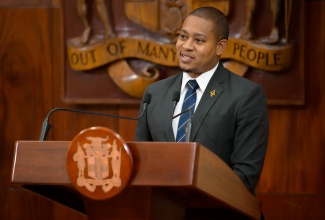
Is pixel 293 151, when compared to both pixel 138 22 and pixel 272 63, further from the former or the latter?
pixel 138 22

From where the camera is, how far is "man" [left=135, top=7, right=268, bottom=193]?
7.99 ft

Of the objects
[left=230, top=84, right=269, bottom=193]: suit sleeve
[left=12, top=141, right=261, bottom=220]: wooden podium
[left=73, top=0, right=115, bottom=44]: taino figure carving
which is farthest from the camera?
[left=73, top=0, right=115, bottom=44]: taino figure carving

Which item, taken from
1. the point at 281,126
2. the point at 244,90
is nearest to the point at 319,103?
the point at 281,126

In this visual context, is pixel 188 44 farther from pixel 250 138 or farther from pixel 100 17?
pixel 100 17

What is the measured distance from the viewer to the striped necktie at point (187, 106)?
2475 mm

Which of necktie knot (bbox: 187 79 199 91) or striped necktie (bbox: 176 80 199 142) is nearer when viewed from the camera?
striped necktie (bbox: 176 80 199 142)

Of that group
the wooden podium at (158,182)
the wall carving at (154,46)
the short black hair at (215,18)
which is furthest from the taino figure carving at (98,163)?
the wall carving at (154,46)

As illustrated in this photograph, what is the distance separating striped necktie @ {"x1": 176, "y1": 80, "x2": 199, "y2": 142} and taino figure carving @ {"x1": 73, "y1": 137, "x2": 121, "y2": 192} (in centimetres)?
59

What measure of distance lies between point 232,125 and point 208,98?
14 centimetres

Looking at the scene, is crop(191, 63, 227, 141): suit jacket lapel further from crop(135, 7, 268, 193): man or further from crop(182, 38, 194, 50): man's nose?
crop(182, 38, 194, 50): man's nose

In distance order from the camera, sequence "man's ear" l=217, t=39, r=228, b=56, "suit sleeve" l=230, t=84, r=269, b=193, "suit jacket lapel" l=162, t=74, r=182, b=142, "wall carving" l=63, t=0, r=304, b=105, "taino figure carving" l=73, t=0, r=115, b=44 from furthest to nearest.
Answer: "taino figure carving" l=73, t=0, r=115, b=44 → "wall carving" l=63, t=0, r=304, b=105 → "man's ear" l=217, t=39, r=228, b=56 → "suit jacket lapel" l=162, t=74, r=182, b=142 → "suit sleeve" l=230, t=84, r=269, b=193

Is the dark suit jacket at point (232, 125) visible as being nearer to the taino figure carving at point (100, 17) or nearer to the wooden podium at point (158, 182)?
the wooden podium at point (158, 182)

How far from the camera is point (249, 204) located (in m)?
2.25

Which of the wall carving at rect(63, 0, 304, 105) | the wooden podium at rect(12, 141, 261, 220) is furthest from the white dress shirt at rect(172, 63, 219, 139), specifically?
the wall carving at rect(63, 0, 304, 105)
